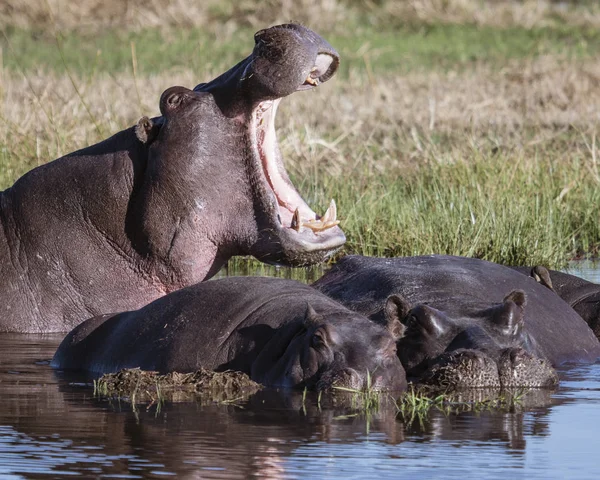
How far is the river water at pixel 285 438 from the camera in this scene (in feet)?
13.1

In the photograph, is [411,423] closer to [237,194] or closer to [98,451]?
[98,451]

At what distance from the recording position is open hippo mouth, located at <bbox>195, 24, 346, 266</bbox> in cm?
638

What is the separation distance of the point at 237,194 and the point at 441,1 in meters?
17.3

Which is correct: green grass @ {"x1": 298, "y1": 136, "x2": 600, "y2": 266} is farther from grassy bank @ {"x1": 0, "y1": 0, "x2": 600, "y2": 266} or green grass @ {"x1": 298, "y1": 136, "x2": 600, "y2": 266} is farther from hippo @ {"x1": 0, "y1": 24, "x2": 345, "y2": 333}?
hippo @ {"x1": 0, "y1": 24, "x2": 345, "y2": 333}

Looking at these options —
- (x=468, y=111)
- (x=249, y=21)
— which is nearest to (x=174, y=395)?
(x=468, y=111)

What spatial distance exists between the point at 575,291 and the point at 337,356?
94.9 inches

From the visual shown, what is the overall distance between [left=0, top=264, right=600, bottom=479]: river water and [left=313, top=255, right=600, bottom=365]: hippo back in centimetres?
86

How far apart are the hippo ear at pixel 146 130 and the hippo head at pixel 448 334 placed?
1666 millimetres

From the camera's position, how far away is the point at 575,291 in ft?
23.9

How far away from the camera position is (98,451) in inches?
166

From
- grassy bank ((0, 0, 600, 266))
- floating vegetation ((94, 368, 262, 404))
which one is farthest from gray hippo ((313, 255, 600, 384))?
grassy bank ((0, 0, 600, 266))

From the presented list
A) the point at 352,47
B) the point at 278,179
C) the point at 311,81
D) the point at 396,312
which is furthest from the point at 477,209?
the point at 352,47

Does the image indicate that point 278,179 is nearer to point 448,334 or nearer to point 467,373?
point 448,334

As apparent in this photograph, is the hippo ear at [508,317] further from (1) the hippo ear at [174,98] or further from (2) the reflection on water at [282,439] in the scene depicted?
(1) the hippo ear at [174,98]
